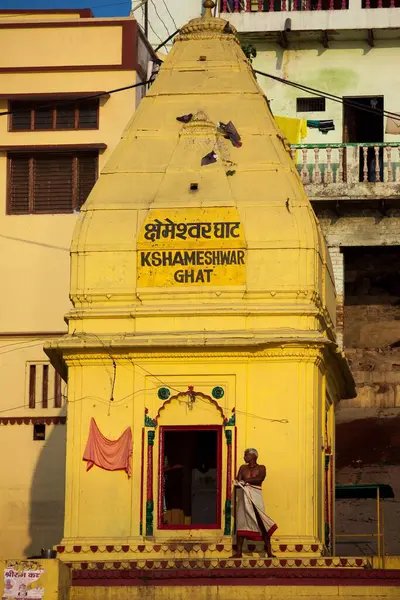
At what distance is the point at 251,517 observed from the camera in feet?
94.5

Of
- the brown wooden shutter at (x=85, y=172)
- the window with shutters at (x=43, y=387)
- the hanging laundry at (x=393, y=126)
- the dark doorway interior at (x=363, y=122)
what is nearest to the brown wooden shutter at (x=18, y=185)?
the brown wooden shutter at (x=85, y=172)

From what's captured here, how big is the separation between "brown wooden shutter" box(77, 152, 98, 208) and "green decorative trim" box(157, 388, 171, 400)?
45.3 feet

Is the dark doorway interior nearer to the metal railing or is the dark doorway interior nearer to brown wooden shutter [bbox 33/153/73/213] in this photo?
the metal railing

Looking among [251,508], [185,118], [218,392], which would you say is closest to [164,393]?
Answer: [218,392]

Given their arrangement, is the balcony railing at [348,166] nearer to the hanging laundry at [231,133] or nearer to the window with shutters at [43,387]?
the window with shutters at [43,387]

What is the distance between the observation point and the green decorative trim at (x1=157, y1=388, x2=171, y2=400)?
99.1 ft

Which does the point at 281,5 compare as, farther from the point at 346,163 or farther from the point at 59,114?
the point at 59,114

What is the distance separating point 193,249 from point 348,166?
1503 cm

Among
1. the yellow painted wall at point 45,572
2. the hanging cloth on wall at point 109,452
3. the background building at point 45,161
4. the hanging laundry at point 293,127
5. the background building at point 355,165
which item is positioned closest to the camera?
the yellow painted wall at point 45,572

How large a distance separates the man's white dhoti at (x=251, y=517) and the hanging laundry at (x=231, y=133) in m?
5.83

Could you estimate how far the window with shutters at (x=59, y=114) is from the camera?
4338 cm

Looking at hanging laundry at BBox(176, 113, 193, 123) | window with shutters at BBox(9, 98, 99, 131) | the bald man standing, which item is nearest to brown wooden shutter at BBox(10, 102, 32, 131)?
window with shutters at BBox(9, 98, 99, 131)

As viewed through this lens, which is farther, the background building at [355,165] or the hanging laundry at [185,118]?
the background building at [355,165]

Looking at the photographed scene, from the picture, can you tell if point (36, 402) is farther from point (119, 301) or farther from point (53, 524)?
point (119, 301)
